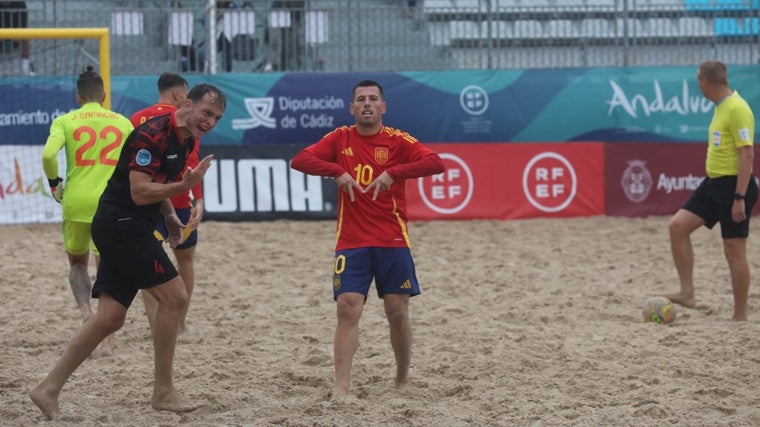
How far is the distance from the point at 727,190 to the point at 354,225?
3.60m

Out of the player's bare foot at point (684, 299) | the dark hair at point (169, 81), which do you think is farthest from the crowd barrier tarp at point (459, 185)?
the dark hair at point (169, 81)

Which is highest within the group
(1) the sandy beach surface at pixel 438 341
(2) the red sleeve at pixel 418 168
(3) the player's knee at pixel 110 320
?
(2) the red sleeve at pixel 418 168

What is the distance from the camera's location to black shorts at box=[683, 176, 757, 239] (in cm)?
834

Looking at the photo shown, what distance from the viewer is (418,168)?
6.06m

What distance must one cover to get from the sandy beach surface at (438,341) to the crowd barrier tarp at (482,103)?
6.44ft

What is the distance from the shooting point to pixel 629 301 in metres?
9.44

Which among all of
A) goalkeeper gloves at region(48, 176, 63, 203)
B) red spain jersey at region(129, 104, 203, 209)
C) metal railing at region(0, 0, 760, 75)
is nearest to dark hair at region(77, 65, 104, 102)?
red spain jersey at region(129, 104, 203, 209)

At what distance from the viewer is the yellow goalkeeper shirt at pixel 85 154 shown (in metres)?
7.23

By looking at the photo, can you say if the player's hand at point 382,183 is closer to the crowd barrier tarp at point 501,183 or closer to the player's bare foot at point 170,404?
the player's bare foot at point 170,404

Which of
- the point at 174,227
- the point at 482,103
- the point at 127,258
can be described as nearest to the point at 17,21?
the point at 482,103

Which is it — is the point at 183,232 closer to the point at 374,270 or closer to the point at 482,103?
the point at 374,270

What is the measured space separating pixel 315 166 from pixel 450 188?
8016 mm

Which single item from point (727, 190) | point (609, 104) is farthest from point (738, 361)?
point (609, 104)

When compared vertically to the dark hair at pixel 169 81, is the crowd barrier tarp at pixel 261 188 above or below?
below
